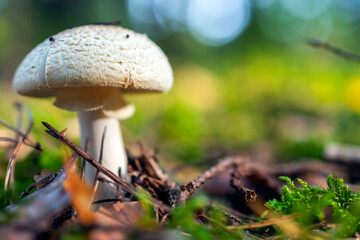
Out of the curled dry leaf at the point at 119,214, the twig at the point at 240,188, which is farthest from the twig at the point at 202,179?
the curled dry leaf at the point at 119,214

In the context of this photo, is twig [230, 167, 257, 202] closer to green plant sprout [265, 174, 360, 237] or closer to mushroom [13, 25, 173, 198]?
green plant sprout [265, 174, 360, 237]

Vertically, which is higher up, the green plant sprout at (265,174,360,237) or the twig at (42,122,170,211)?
the green plant sprout at (265,174,360,237)

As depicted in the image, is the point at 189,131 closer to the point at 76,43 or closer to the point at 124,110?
the point at 124,110

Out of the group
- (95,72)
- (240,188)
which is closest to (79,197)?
(95,72)

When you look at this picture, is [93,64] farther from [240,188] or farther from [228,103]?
[228,103]

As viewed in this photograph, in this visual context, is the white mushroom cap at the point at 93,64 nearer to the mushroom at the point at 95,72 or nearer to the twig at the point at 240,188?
the mushroom at the point at 95,72

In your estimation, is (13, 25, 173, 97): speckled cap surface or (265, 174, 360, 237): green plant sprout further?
(13, 25, 173, 97): speckled cap surface

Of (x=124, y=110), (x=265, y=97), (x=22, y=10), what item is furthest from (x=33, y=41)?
(x=124, y=110)

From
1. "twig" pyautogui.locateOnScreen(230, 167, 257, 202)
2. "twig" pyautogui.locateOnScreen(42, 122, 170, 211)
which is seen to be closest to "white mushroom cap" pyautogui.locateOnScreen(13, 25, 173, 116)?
"twig" pyautogui.locateOnScreen(42, 122, 170, 211)

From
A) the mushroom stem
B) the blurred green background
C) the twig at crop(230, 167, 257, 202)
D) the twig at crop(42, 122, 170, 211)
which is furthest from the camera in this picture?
the blurred green background

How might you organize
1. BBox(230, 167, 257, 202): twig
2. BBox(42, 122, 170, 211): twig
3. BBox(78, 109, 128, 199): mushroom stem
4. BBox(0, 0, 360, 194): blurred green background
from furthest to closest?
BBox(0, 0, 360, 194): blurred green background < BBox(78, 109, 128, 199): mushroom stem < BBox(230, 167, 257, 202): twig < BBox(42, 122, 170, 211): twig
